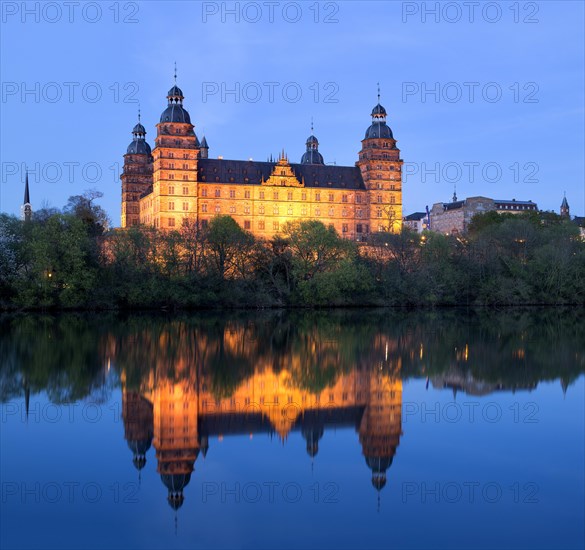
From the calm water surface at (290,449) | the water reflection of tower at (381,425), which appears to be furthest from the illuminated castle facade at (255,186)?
the water reflection of tower at (381,425)

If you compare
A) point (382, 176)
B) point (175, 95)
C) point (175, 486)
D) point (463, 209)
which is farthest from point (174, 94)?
point (175, 486)

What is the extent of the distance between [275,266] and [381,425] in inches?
1889

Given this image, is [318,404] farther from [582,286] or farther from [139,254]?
[582,286]

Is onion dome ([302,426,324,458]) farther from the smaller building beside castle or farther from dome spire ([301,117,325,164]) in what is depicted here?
the smaller building beside castle

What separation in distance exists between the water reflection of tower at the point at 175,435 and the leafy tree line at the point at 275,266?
113 ft

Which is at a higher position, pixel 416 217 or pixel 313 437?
pixel 416 217

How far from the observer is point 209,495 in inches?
435

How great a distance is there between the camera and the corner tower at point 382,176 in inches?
3861

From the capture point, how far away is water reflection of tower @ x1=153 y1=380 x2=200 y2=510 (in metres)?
11.7

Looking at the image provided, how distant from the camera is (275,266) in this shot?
208ft

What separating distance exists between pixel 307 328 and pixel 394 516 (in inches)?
1164

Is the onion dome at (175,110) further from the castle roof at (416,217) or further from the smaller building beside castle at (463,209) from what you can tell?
the castle roof at (416,217)

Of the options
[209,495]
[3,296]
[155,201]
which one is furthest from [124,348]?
[155,201]

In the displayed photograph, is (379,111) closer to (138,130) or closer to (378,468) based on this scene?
(138,130)
